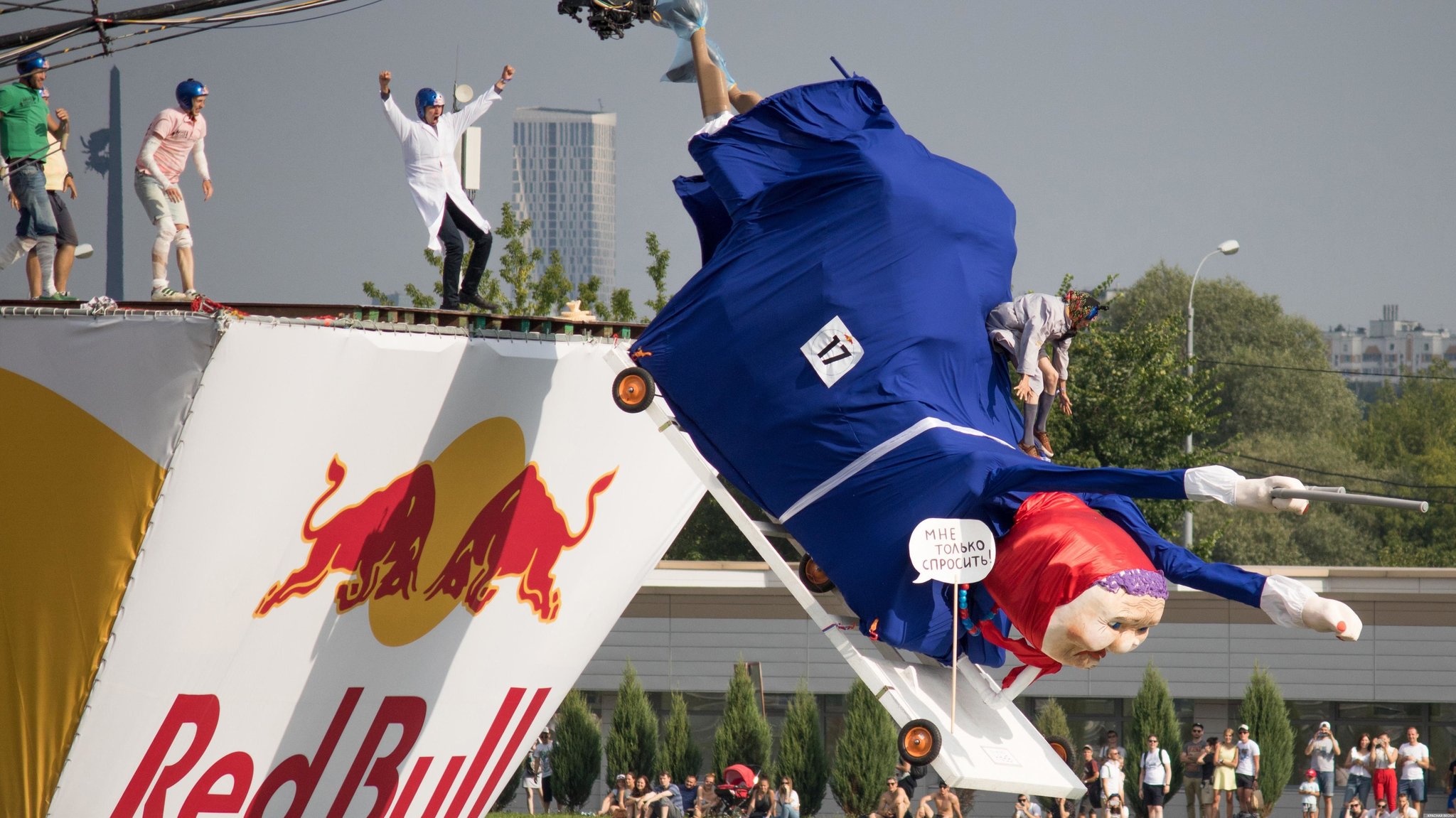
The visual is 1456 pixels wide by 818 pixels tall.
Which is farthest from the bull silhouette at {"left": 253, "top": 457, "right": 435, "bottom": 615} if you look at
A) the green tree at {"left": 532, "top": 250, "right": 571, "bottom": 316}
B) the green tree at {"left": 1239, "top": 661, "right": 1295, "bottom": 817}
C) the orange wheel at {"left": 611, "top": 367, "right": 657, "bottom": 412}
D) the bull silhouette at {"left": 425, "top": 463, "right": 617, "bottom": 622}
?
the green tree at {"left": 532, "top": 250, "right": 571, "bottom": 316}

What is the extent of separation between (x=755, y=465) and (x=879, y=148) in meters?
2.35

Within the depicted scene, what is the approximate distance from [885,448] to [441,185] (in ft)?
19.9

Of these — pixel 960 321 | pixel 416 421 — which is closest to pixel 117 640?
pixel 416 421

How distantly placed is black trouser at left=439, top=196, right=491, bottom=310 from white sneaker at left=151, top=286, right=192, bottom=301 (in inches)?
91.9

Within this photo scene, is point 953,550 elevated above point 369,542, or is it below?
above

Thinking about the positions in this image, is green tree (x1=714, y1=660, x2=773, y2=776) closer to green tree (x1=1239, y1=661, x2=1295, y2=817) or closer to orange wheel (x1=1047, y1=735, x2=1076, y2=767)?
green tree (x1=1239, y1=661, x2=1295, y2=817)

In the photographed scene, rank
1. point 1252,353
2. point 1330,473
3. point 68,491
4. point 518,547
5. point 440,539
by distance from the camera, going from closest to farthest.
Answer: point 68,491
point 440,539
point 518,547
point 1330,473
point 1252,353

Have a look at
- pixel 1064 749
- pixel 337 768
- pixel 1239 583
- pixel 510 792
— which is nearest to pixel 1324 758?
pixel 510 792

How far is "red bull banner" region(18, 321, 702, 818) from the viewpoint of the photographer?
12.5 metres

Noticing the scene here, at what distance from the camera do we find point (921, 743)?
411 inches

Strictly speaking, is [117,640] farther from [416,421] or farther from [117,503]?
[416,421]

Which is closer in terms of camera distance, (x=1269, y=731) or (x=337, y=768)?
(x=337, y=768)

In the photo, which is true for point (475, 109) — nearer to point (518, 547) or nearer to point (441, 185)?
point (441, 185)

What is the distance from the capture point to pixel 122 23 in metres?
16.5
